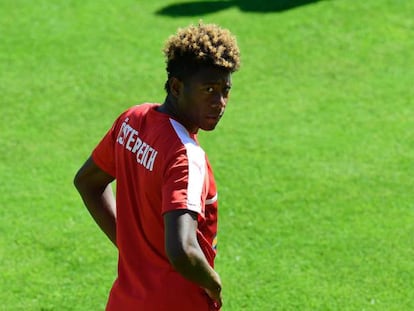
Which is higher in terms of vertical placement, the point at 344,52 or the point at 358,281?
the point at 344,52

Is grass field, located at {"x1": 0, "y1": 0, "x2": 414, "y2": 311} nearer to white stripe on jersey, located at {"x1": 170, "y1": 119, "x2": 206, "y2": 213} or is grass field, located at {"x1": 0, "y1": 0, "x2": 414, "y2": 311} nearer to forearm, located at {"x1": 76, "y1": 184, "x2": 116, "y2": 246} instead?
forearm, located at {"x1": 76, "y1": 184, "x2": 116, "y2": 246}

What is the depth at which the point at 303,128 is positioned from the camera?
9.09 meters

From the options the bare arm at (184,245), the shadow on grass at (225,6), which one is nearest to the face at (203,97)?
the bare arm at (184,245)

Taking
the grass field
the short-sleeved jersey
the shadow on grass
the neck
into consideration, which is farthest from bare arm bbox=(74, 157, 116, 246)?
the shadow on grass

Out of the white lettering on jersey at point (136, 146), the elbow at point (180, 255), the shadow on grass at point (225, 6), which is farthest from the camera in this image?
the shadow on grass at point (225, 6)

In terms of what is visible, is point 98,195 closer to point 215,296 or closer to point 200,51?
point 215,296

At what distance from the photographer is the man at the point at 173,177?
3.87m

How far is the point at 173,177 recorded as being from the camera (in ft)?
12.6

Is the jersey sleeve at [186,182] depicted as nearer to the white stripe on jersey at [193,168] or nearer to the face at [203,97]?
the white stripe on jersey at [193,168]

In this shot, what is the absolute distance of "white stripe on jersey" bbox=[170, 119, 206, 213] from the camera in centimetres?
380

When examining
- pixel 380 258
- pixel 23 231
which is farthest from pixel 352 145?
pixel 23 231

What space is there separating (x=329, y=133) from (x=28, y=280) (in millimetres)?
3483

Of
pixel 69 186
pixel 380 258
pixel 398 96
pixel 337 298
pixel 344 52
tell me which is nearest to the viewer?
pixel 337 298

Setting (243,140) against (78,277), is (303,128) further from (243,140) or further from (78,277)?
(78,277)
